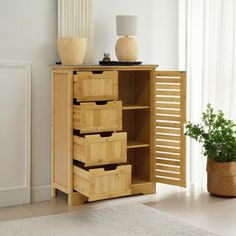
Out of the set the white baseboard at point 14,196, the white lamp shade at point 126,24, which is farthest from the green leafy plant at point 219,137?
the white baseboard at point 14,196

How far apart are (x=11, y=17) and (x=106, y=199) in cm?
154

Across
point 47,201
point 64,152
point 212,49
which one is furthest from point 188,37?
point 47,201

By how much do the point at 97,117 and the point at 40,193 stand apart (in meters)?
0.79

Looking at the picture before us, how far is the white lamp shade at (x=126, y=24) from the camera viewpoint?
4059 millimetres

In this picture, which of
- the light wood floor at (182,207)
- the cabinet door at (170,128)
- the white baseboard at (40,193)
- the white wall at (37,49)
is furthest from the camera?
the cabinet door at (170,128)

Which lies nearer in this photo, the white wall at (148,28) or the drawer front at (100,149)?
the drawer front at (100,149)

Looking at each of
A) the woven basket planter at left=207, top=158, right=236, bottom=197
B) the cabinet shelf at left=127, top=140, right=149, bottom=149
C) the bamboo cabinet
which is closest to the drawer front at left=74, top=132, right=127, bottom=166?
the bamboo cabinet

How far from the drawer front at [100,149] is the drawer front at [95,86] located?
279 mm

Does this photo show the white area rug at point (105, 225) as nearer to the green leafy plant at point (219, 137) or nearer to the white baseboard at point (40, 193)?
the white baseboard at point (40, 193)

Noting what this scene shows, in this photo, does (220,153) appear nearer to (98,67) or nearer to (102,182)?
(102,182)

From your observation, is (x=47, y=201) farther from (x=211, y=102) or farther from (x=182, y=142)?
(x=211, y=102)

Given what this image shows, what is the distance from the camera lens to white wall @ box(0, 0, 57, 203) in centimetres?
381

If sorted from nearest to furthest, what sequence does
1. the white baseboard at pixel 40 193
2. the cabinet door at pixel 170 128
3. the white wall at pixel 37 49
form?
1. the white wall at pixel 37 49
2. the white baseboard at pixel 40 193
3. the cabinet door at pixel 170 128

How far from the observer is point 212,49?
4430mm
